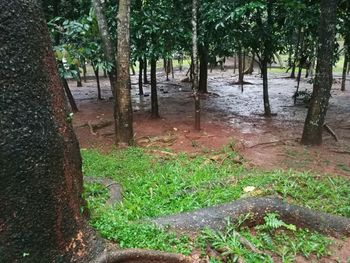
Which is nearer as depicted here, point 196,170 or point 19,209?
point 19,209

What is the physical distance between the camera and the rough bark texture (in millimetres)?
7865

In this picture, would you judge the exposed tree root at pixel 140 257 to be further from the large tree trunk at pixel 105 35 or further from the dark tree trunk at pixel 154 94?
the dark tree trunk at pixel 154 94

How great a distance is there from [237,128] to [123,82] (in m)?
4.19

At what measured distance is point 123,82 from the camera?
26.8 feet

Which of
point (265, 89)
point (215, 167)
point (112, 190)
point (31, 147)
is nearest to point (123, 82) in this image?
point (215, 167)

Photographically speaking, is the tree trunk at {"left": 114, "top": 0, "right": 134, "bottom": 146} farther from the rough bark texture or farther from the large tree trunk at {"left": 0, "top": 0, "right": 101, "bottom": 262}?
the large tree trunk at {"left": 0, "top": 0, "right": 101, "bottom": 262}

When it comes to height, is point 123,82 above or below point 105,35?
below

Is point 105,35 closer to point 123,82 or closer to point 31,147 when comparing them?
point 123,82

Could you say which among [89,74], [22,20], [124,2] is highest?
[124,2]

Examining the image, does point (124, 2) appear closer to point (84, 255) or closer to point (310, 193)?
point (310, 193)

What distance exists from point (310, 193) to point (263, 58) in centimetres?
757

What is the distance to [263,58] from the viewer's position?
12156 millimetres

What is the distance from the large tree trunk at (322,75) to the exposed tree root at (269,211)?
4665 mm

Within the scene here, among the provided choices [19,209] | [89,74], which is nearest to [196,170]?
[19,209]
